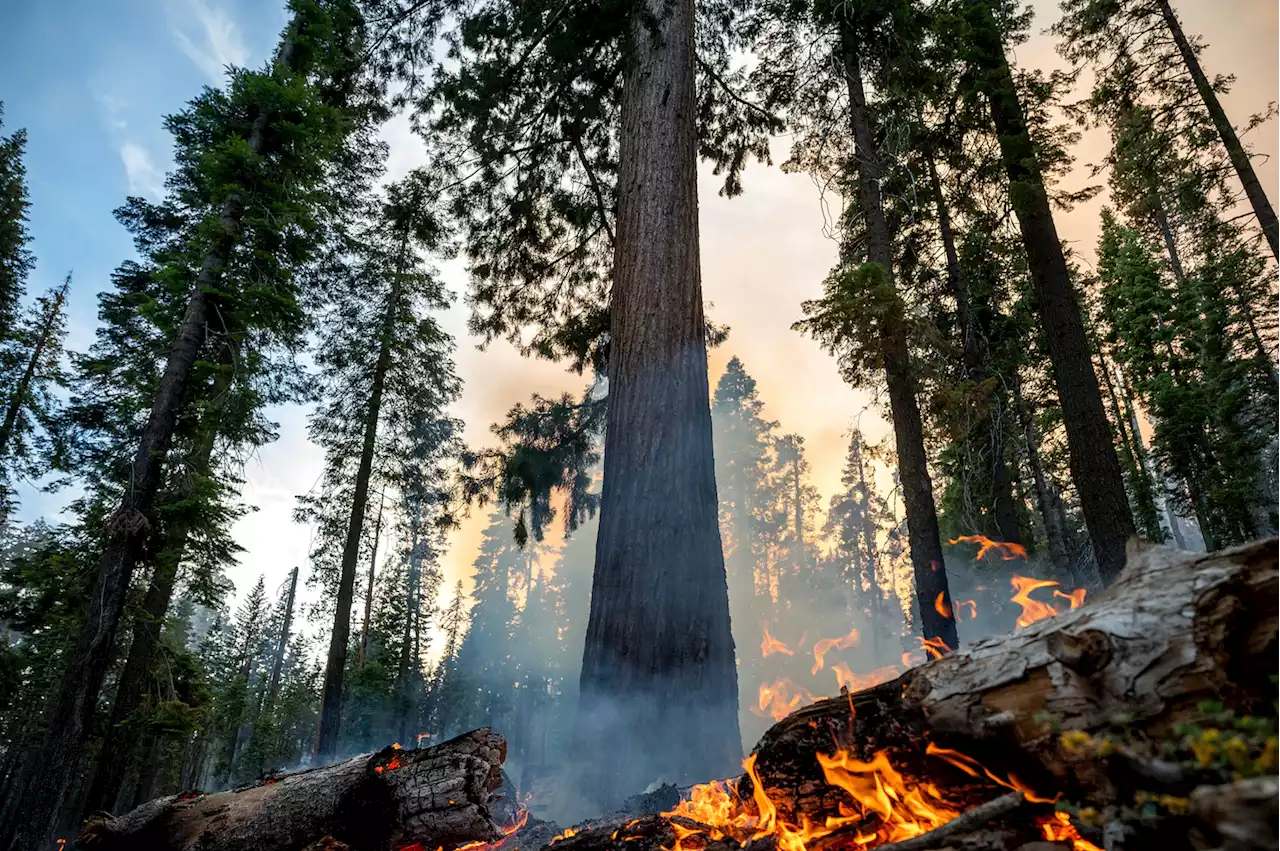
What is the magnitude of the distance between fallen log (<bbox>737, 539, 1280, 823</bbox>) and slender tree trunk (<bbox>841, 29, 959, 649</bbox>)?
6542 millimetres

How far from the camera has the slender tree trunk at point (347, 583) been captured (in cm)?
1416

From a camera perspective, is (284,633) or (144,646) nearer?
(144,646)

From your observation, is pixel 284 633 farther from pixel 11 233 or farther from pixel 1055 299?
pixel 1055 299

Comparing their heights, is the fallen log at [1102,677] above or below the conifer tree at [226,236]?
below

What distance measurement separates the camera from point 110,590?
694cm

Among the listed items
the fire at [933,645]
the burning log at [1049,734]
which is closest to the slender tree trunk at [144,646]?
the burning log at [1049,734]

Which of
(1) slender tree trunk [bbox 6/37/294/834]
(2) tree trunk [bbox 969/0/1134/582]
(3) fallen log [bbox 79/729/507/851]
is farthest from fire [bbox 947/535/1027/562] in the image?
(1) slender tree trunk [bbox 6/37/294/834]

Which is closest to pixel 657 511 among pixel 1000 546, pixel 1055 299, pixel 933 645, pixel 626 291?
pixel 626 291

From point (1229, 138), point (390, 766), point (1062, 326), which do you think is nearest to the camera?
point (390, 766)

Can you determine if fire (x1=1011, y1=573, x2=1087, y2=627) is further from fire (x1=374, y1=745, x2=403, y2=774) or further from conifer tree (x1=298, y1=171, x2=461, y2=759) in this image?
conifer tree (x1=298, y1=171, x2=461, y2=759)

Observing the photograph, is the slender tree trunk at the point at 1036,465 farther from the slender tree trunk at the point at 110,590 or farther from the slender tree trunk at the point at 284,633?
the slender tree trunk at the point at 284,633

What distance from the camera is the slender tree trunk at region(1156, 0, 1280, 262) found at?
10359mm

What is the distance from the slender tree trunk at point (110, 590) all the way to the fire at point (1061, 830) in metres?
9.40

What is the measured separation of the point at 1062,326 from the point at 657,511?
743cm
